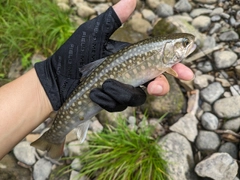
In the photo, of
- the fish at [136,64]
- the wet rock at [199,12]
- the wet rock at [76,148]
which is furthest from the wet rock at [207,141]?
the wet rock at [199,12]

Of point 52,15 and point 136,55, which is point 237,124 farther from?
point 52,15

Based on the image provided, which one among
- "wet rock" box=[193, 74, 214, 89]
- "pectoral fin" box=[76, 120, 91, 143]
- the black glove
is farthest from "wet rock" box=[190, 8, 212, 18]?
"pectoral fin" box=[76, 120, 91, 143]

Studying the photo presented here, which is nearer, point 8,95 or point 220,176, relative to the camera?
point 8,95

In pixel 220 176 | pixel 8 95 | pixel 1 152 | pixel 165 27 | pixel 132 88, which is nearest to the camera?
pixel 132 88

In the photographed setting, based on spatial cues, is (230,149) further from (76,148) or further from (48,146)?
(48,146)

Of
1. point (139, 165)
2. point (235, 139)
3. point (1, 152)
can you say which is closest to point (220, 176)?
point (235, 139)

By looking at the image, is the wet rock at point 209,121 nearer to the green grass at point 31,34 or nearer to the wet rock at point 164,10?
the wet rock at point 164,10
